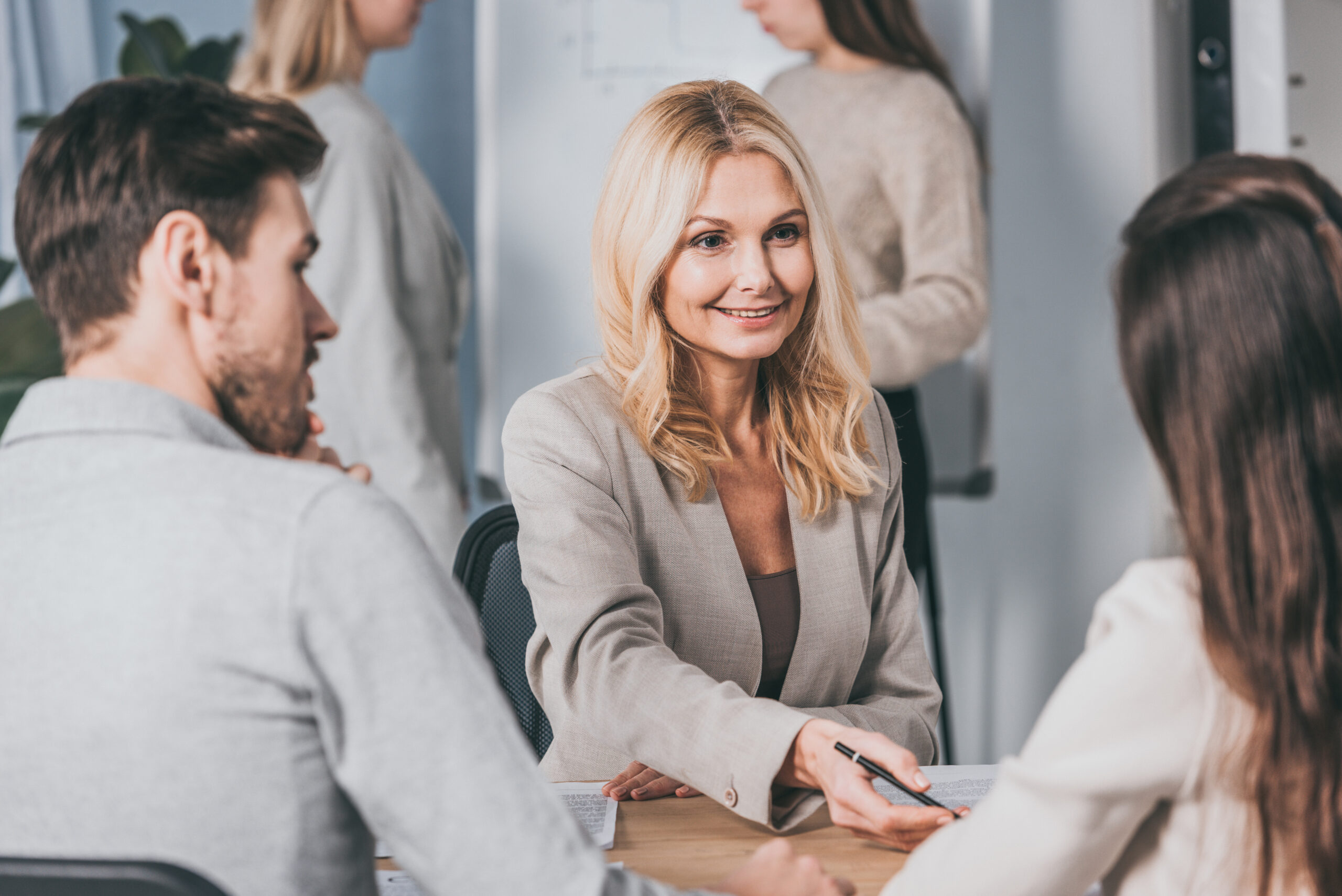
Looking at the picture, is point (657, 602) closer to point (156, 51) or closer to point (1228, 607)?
point (1228, 607)

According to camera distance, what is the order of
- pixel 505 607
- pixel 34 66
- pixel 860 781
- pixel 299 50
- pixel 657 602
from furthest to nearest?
pixel 34 66
pixel 299 50
pixel 505 607
pixel 657 602
pixel 860 781

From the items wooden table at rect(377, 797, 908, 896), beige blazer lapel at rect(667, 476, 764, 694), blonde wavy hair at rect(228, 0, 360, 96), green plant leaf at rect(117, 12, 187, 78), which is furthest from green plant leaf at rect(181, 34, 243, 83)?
wooden table at rect(377, 797, 908, 896)

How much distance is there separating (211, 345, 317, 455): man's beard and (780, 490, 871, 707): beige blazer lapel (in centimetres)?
75

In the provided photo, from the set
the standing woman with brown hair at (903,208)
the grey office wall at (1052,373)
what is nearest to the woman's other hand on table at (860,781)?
the standing woman with brown hair at (903,208)

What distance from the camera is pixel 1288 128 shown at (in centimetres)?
231

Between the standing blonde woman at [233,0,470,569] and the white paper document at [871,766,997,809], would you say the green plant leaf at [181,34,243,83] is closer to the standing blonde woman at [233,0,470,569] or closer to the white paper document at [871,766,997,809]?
the standing blonde woman at [233,0,470,569]

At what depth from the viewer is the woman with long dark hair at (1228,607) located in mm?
656

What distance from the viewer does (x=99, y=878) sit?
1.78ft

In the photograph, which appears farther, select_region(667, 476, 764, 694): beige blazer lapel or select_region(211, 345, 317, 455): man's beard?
select_region(667, 476, 764, 694): beige blazer lapel

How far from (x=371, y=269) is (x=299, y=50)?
565mm

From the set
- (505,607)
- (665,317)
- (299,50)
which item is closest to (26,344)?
(299,50)

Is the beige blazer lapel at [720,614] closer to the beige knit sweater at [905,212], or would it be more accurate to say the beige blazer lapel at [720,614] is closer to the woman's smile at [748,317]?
the woman's smile at [748,317]

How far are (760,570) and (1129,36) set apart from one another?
2.21 metres

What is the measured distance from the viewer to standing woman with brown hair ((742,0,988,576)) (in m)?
2.46
